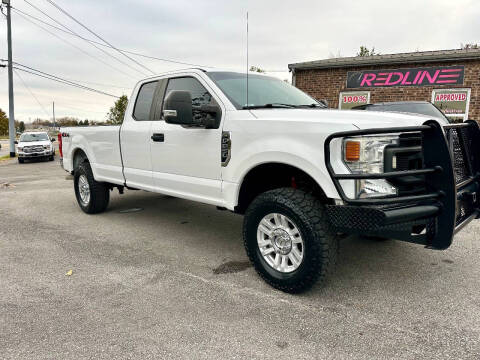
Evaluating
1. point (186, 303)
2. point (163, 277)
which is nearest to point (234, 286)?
point (186, 303)

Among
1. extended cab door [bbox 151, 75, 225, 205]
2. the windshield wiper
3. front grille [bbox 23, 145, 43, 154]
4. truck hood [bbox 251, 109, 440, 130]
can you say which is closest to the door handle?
extended cab door [bbox 151, 75, 225, 205]

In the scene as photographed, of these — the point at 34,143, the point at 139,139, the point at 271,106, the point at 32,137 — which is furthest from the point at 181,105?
the point at 32,137

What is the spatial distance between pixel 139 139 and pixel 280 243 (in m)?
2.40

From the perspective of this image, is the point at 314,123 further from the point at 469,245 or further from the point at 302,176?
the point at 469,245

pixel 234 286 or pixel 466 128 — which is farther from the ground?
pixel 466 128

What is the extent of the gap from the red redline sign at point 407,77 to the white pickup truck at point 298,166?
9.09 m

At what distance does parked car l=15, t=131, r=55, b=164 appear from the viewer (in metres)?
17.1

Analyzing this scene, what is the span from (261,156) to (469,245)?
3011 mm

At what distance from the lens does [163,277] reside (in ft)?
11.3

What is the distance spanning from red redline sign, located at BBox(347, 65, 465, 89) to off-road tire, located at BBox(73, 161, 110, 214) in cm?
985

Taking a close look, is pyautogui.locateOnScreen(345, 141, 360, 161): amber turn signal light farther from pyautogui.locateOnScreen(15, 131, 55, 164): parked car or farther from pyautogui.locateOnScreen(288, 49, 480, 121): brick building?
pyautogui.locateOnScreen(15, 131, 55, 164): parked car

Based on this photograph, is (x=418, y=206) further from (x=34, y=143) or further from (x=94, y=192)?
(x=34, y=143)

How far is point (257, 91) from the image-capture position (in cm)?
388

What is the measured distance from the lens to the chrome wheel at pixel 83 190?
5.90m
